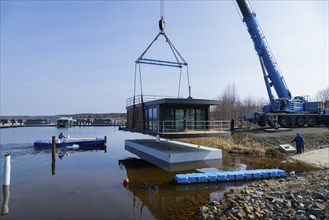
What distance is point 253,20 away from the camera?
28.4 m

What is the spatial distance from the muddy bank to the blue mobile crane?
7.01ft

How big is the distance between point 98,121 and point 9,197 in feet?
303

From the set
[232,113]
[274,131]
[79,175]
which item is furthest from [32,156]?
[232,113]

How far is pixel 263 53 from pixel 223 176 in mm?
19557

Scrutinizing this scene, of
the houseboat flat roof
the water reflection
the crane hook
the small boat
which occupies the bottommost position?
the water reflection

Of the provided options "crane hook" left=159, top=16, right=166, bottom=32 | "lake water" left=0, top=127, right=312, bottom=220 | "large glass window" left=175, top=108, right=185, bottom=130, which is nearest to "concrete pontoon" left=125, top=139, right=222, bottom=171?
"lake water" left=0, top=127, right=312, bottom=220

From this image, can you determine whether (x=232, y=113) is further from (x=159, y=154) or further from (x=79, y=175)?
(x=79, y=175)

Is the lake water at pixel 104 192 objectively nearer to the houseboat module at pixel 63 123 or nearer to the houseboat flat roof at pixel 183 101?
the houseboat flat roof at pixel 183 101

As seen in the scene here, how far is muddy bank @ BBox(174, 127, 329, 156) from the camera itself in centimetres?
2415

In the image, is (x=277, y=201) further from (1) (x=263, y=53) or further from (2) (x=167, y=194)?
(1) (x=263, y=53)

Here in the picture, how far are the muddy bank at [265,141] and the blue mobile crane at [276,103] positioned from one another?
2137mm

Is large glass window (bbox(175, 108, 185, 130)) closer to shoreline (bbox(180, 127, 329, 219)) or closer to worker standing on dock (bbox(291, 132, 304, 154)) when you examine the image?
shoreline (bbox(180, 127, 329, 219))

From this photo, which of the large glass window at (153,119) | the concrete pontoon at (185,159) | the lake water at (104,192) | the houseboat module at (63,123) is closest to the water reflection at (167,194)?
the lake water at (104,192)

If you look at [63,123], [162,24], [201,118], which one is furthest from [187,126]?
[63,123]
